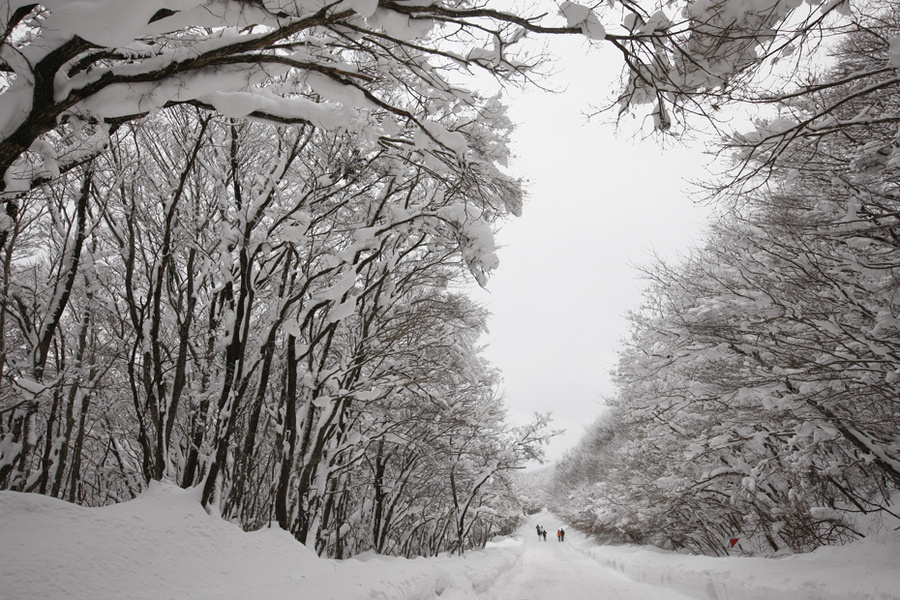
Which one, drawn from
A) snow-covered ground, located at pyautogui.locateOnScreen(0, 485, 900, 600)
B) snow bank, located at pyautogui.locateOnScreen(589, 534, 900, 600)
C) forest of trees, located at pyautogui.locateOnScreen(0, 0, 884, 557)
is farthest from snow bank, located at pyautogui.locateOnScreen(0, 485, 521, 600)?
snow bank, located at pyautogui.locateOnScreen(589, 534, 900, 600)

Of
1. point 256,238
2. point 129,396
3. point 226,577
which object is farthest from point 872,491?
point 129,396

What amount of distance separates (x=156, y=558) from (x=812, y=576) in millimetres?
9576

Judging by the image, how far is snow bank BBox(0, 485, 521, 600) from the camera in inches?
125

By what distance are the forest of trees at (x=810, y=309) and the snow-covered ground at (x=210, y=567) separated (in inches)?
55.6

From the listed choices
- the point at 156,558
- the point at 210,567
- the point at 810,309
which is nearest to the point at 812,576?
the point at 810,309

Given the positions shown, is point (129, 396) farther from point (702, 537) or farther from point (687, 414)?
point (702, 537)

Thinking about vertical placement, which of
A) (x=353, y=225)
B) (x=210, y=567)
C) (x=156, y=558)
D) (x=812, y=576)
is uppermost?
(x=353, y=225)

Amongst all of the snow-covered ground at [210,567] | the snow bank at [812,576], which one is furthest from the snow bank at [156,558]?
the snow bank at [812,576]

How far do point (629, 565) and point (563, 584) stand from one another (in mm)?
6239

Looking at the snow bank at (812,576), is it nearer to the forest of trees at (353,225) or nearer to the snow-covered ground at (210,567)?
the snow-covered ground at (210,567)

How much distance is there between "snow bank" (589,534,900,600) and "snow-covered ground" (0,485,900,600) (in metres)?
0.02

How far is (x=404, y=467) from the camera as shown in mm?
14438

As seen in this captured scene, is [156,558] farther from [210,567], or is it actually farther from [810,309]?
[810,309]

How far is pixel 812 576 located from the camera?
23.5 ft
